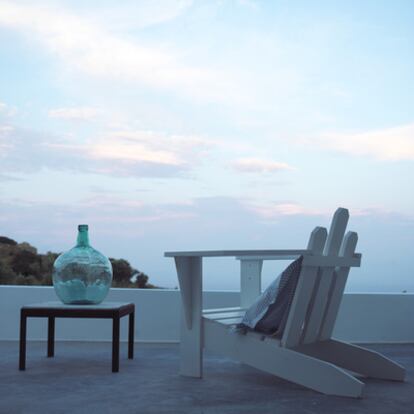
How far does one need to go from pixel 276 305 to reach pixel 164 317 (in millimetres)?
1905

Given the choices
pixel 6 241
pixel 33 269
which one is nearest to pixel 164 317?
pixel 33 269

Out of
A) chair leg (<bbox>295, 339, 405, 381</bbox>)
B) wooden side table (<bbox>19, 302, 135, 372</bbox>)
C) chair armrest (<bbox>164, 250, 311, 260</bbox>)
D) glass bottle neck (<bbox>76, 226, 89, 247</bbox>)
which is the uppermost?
glass bottle neck (<bbox>76, 226, 89, 247</bbox>)

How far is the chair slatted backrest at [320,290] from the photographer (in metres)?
2.76

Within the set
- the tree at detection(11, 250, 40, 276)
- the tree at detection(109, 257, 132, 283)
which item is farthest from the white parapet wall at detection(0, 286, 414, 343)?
the tree at detection(11, 250, 40, 276)

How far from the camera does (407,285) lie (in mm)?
5707

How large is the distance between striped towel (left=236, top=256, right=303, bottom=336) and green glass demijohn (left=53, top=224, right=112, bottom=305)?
3.07ft

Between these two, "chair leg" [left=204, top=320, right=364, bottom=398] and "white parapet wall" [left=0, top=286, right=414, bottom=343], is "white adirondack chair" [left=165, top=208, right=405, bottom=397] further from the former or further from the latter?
Result: "white parapet wall" [left=0, top=286, right=414, bottom=343]

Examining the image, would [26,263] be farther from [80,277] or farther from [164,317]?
[80,277]

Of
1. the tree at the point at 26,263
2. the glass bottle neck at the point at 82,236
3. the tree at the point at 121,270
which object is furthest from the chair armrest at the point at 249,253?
the tree at the point at 26,263

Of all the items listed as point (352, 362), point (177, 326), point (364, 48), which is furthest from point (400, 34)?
point (352, 362)

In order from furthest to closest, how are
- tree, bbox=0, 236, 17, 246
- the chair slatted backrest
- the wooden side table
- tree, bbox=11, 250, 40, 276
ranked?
tree, bbox=0, 236, 17, 246
tree, bbox=11, 250, 40, 276
the wooden side table
the chair slatted backrest

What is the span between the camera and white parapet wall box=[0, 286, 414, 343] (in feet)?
15.0

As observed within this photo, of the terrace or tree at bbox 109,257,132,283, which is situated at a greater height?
tree at bbox 109,257,132,283

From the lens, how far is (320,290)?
2.94 m
